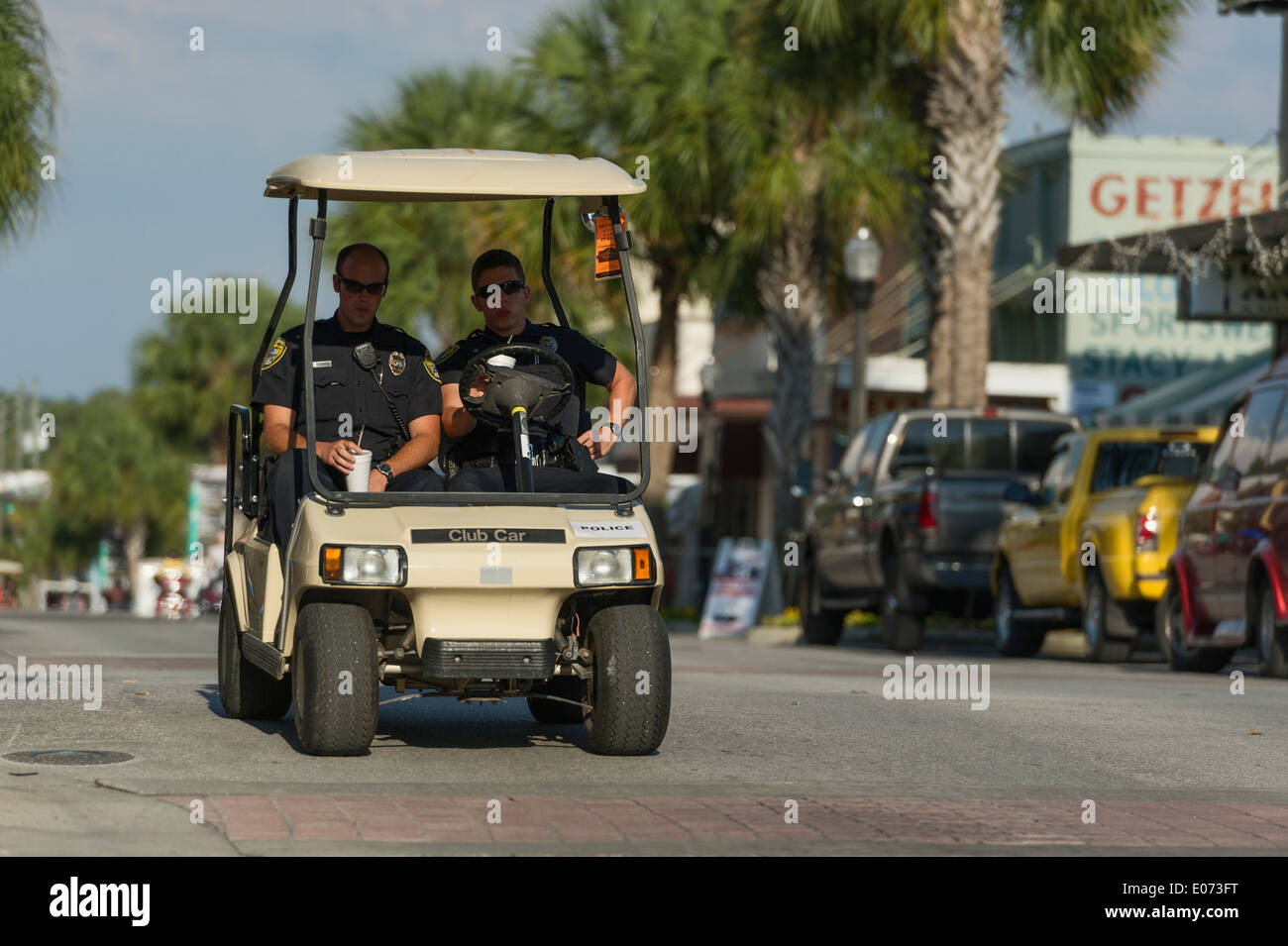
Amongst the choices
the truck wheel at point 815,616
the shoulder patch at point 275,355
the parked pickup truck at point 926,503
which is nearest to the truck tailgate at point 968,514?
the parked pickup truck at point 926,503

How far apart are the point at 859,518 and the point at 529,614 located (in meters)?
12.8

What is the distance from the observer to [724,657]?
17641 mm

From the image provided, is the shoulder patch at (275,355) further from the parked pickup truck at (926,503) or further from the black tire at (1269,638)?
the parked pickup truck at (926,503)

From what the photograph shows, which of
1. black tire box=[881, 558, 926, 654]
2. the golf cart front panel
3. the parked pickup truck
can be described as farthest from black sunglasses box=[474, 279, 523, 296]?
black tire box=[881, 558, 926, 654]

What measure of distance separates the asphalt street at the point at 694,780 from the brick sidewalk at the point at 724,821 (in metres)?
0.01

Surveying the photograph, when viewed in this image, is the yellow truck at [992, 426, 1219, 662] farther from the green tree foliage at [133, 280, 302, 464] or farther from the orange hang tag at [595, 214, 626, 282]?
the green tree foliage at [133, 280, 302, 464]

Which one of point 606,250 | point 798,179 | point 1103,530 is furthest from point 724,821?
point 798,179

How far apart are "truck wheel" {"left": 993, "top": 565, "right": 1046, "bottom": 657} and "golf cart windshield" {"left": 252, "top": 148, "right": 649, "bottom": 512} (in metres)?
10.8

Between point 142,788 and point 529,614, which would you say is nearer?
point 142,788

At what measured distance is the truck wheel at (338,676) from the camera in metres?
7.86

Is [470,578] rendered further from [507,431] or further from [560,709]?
[560,709]

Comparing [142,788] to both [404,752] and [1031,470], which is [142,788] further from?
[1031,470]

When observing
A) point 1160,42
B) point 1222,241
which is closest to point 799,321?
point 1160,42
